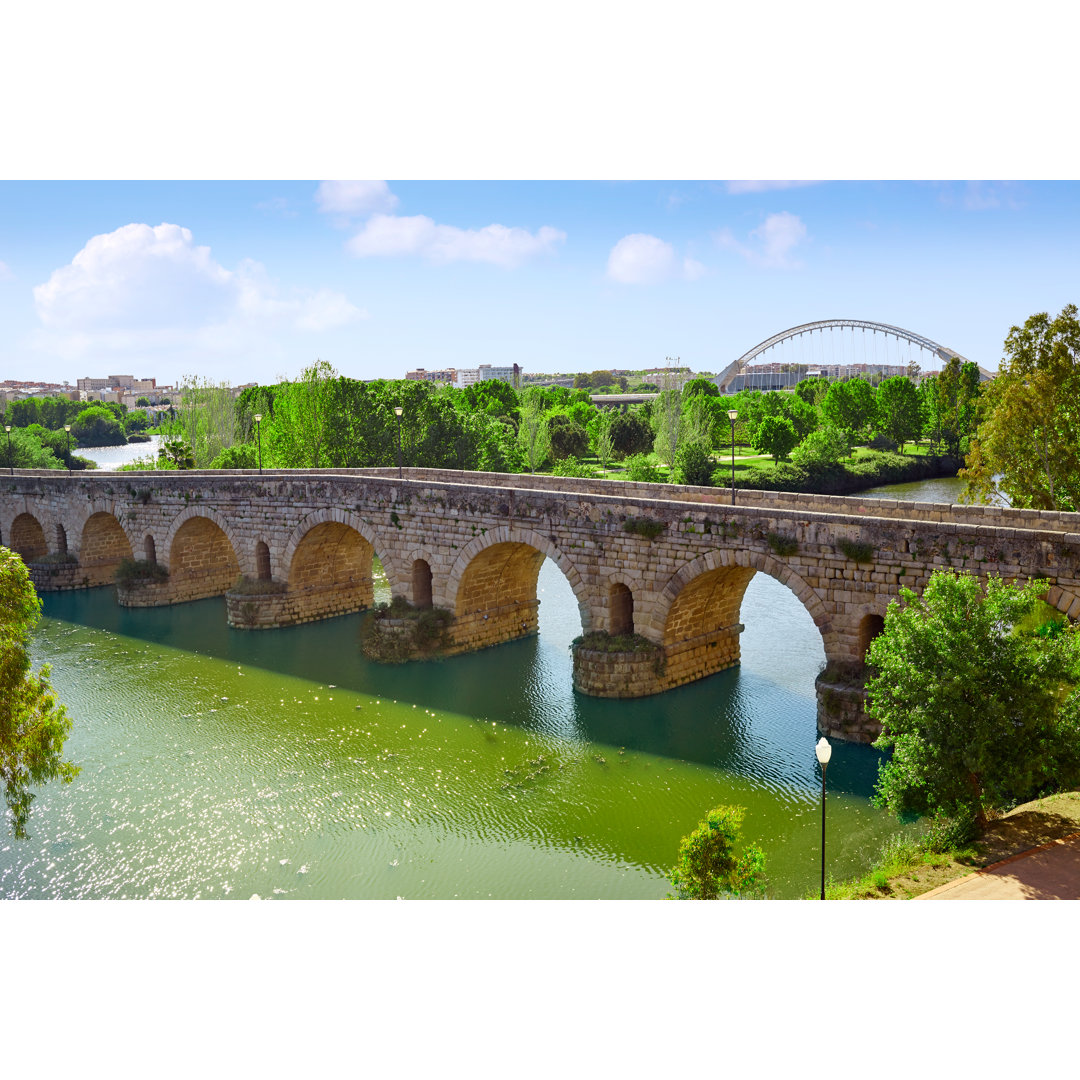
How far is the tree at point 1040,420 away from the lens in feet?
91.1

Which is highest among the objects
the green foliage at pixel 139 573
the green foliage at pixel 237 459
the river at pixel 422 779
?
the green foliage at pixel 237 459

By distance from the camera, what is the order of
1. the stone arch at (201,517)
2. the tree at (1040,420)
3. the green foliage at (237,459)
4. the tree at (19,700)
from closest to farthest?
1. the tree at (19,700)
2. the tree at (1040,420)
3. the stone arch at (201,517)
4. the green foliage at (237,459)

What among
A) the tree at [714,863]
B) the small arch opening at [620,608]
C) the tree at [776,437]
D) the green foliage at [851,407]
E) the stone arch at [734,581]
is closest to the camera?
the tree at [714,863]

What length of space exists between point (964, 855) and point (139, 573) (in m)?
31.2

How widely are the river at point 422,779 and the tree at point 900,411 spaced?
54494 millimetres

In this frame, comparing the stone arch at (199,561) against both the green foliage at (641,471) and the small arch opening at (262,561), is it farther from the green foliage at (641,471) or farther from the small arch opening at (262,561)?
the green foliage at (641,471)

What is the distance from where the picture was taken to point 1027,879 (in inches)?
503

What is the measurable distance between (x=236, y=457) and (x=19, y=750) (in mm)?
42052

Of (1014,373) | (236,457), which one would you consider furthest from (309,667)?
(236,457)

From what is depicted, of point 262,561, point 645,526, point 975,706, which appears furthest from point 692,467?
point 975,706

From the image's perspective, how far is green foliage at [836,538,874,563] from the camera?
19.9 metres

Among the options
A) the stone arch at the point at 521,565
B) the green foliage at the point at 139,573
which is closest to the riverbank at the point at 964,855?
the stone arch at the point at 521,565

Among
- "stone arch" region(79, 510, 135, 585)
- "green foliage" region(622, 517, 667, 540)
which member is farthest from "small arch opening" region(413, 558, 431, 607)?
"stone arch" region(79, 510, 135, 585)

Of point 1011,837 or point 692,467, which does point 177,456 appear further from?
point 1011,837
